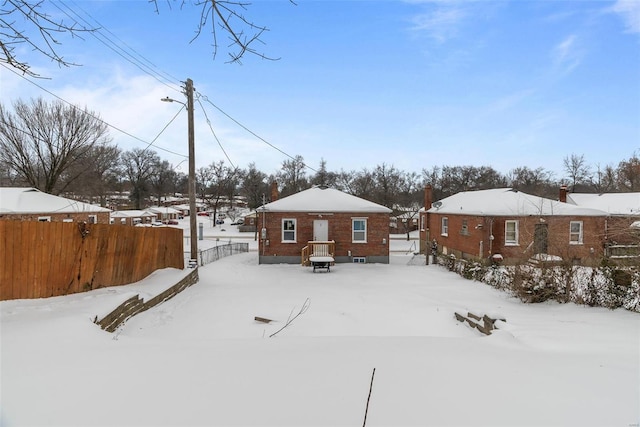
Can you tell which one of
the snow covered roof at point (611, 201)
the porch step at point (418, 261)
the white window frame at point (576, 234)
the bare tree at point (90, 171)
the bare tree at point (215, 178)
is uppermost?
the bare tree at point (215, 178)

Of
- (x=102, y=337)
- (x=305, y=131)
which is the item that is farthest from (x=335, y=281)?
(x=305, y=131)

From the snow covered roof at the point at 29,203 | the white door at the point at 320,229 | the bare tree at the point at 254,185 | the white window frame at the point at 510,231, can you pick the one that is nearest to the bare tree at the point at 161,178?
the bare tree at the point at 254,185

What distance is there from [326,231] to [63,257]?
14.2m

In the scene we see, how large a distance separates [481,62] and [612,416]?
1210cm

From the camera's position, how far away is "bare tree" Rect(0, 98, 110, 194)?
25.0 meters

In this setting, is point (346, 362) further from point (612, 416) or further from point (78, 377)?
point (78, 377)

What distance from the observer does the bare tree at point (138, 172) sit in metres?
65.2

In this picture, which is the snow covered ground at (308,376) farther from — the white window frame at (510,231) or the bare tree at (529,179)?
the bare tree at (529,179)

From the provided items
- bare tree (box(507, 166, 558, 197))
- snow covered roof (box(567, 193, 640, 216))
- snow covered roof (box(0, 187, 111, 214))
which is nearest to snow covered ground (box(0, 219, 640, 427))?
snow covered roof (box(0, 187, 111, 214))

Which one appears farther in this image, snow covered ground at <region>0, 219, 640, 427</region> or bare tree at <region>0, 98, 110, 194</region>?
bare tree at <region>0, 98, 110, 194</region>

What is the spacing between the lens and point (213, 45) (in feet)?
11.5

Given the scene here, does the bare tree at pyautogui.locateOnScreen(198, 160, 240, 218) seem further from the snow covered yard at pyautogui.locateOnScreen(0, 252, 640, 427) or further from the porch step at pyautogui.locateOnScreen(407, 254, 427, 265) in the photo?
the snow covered yard at pyautogui.locateOnScreen(0, 252, 640, 427)

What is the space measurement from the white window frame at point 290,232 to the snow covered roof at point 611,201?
24.7 m

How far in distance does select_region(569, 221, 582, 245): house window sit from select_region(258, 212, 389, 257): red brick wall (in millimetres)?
10973
